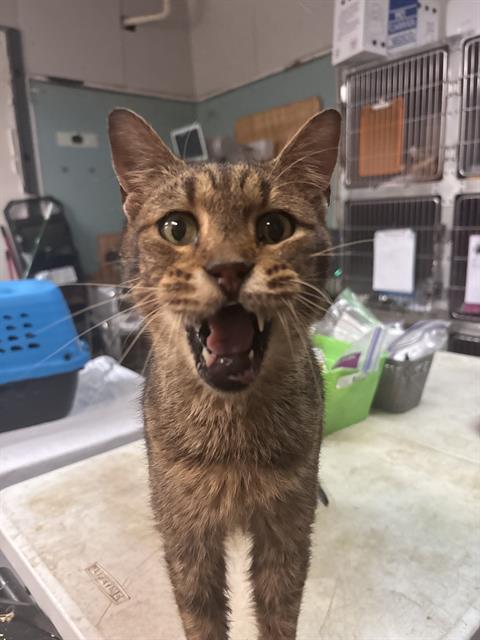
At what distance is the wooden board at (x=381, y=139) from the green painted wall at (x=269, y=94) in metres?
0.29

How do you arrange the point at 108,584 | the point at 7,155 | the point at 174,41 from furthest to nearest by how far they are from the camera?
1. the point at 7,155
2. the point at 174,41
3. the point at 108,584

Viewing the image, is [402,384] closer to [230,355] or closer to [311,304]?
[311,304]

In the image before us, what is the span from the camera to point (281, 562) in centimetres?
60

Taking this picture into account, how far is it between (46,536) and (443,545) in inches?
25.4

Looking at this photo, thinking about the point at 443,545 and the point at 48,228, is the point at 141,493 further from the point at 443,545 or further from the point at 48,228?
the point at 48,228

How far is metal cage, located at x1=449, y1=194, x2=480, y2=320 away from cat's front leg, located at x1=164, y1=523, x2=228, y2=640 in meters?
1.46

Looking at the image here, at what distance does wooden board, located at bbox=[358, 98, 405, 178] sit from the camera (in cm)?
181

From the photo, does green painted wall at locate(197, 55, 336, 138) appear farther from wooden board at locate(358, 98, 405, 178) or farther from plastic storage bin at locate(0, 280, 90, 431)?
plastic storage bin at locate(0, 280, 90, 431)

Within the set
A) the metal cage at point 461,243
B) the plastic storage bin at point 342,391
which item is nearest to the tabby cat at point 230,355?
the plastic storage bin at point 342,391

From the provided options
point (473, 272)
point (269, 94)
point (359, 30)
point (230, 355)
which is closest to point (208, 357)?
point (230, 355)

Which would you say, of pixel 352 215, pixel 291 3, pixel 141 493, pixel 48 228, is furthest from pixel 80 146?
pixel 141 493

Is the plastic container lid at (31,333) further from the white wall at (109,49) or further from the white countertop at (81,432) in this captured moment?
the white wall at (109,49)

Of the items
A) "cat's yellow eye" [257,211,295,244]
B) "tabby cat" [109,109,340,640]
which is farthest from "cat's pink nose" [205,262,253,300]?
"cat's yellow eye" [257,211,295,244]

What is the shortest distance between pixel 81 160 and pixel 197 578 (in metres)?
2.50
